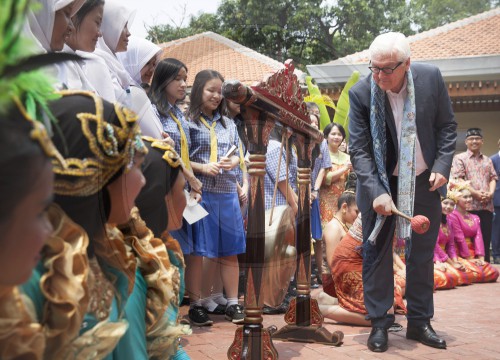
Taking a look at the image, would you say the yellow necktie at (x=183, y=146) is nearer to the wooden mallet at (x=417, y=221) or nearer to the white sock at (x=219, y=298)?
the white sock at (x=219, y=298)

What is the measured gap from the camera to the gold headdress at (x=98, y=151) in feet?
4.54

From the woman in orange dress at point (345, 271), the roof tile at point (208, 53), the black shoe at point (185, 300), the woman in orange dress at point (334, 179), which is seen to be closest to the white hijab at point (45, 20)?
the roof tile at point (208, 53)

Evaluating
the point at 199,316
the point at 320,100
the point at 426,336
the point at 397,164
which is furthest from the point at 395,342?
the point at 320,100

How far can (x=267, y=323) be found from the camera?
11.8 feet

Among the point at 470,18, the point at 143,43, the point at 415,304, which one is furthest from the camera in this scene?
the point at 415,304

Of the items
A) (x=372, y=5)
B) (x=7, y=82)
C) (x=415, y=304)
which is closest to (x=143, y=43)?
(x=372, y=5)

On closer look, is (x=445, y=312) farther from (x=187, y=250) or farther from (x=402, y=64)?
(x=187, y=250)

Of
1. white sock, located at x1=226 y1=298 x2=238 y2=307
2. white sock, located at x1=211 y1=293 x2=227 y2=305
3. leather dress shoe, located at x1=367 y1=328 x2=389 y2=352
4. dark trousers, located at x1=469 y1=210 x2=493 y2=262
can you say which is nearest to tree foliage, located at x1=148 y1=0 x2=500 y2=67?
white sock, located at x1=211 y1=293 x2=227 y2=305

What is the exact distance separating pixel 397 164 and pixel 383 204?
1.10ft

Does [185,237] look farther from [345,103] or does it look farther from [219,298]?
[345,103]

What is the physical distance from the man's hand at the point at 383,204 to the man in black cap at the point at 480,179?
569 cm

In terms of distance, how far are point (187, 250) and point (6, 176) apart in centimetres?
156

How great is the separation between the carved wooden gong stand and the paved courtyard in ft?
0.59

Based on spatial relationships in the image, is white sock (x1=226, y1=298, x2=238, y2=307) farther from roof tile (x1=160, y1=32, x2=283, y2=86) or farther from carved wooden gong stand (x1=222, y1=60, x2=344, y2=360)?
roof tile (x1=160, y1=32, x2=283, y2=86)
